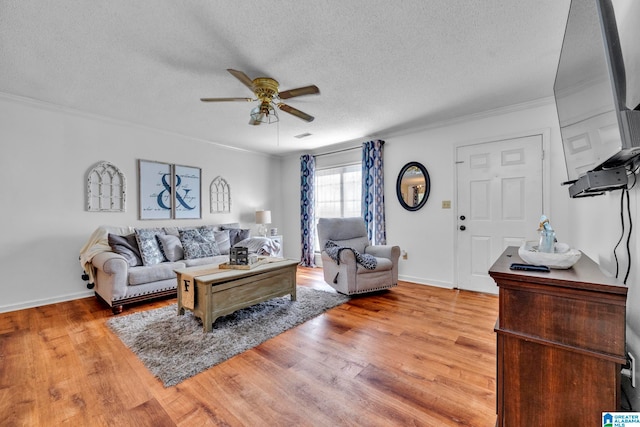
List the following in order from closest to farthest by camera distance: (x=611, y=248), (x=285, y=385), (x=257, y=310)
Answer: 1. (x=611, y=248)
2. (x=285, y=385)
3. (x=257, y=310)

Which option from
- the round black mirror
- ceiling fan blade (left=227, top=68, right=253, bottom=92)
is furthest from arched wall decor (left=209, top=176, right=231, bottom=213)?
the round black mirror

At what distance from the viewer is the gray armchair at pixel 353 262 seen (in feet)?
10.7

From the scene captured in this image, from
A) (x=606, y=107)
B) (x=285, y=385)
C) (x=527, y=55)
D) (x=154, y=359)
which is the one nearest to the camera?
(x=606, y=107)

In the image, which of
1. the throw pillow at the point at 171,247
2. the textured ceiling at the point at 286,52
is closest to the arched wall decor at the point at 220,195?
the throw pillow at the point at 171,247

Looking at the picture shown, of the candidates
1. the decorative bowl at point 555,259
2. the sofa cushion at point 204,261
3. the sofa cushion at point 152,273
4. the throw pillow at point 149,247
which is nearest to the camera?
the decorative bowl at point 555,259

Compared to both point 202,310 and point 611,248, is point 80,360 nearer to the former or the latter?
point 202,310

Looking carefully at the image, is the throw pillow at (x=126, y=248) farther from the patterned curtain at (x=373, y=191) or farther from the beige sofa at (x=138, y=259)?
the patterned curtain at (x=373, y=191)

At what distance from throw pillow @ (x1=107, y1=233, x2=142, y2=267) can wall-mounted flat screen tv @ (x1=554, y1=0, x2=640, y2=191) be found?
4.05 metres

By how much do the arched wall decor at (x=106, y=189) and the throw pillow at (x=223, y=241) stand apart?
4.31 feet

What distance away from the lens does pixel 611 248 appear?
4.48ft

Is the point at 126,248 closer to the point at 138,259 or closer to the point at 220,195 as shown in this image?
the point at 138,259

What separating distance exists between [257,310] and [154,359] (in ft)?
3.55

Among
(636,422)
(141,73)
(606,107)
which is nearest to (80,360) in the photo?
(141,73)

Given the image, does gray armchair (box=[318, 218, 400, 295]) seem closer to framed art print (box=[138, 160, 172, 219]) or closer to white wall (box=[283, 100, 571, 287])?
white wall (box=[283, 100, 571, 287])
